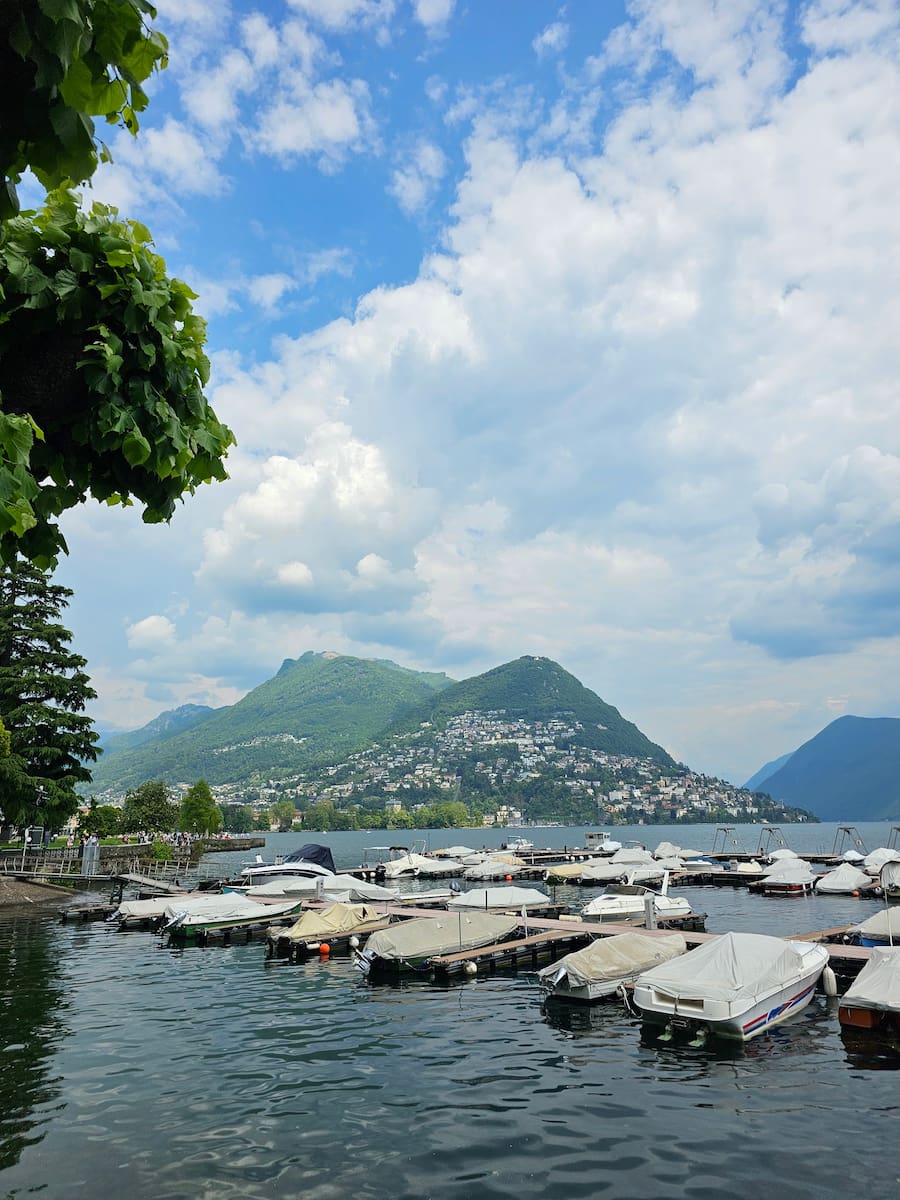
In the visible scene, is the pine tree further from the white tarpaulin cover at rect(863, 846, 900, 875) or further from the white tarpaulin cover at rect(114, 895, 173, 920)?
the white tarpaulin cover at rect(863, 846, 900, 875)

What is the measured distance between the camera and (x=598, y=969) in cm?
2161

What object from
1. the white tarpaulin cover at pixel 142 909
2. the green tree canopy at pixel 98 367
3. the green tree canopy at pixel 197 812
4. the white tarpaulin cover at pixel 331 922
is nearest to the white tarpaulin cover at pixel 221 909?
the white tarpaulin cover at pixel 142 909

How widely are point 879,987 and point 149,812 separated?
87906 millimetres

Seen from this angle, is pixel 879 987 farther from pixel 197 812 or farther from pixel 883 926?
pixel 197 812

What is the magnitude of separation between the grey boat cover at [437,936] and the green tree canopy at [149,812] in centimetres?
7082

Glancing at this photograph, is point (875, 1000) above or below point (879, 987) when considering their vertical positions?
below

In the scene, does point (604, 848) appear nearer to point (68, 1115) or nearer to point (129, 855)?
point (129, 855)

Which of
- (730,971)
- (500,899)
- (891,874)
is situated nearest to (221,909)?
(500,899)

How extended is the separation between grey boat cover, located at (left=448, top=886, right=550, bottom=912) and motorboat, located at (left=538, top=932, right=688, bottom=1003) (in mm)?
15154

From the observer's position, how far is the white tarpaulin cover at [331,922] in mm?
31172

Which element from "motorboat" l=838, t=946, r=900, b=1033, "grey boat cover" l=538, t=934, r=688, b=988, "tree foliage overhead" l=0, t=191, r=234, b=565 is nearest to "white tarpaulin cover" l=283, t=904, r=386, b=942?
"grey boat cover" l=538, t=934, r=688, b=988

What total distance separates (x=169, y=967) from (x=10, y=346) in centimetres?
2839

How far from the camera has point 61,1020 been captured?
66.5 ft

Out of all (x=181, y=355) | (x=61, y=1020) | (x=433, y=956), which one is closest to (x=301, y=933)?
(x=433, y=956)
